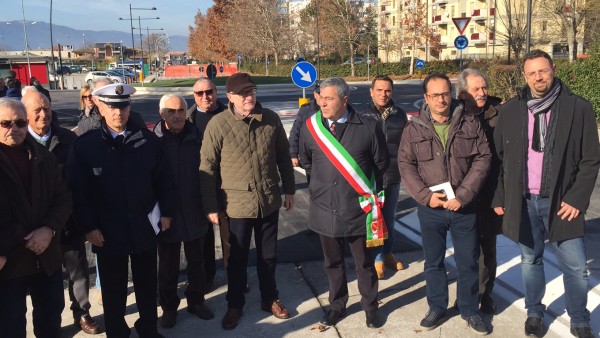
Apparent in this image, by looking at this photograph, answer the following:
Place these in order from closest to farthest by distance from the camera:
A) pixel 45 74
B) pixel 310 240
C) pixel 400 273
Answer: pixel 400 273 < pixel 310 240 < pixel 45 74

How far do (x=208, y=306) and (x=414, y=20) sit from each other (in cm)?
4665

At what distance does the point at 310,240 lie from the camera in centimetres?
634

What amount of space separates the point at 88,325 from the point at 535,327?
332 cm

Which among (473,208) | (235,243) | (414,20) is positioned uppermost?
(414,20)

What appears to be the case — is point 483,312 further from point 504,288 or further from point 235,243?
point 235,243

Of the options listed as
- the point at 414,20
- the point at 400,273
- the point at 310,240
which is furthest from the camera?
the point at 414,20

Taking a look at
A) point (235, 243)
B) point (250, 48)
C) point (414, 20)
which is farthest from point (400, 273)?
point (250, 48)

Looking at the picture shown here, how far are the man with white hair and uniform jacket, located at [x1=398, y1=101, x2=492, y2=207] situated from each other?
164 centimetres

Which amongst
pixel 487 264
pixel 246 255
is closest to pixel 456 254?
pixel 487 264

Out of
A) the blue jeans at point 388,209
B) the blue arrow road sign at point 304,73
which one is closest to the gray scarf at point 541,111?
the blue jeans at point 388,209

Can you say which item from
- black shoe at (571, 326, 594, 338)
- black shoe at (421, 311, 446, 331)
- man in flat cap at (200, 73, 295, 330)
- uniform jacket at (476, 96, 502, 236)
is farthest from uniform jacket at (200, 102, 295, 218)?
black shoe at (571, 326, 594, 338)

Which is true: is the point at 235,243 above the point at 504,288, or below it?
above

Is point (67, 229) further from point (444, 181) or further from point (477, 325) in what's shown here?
point (477, 325)

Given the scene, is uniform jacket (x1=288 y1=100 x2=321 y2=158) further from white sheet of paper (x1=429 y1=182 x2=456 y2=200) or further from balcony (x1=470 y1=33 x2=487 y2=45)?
balcony (x1=470 y1=33 x2=487 y2=45)
